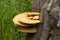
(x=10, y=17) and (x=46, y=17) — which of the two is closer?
(x=46, y=17)

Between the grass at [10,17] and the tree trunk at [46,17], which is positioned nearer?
the tree trunk at [46,17]

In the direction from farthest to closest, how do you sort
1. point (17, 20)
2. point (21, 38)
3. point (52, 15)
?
point (21, 38) → point (17, 20) → point (52, 15)

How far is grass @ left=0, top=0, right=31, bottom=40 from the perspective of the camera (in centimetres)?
305

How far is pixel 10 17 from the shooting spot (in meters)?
Result: 3.08

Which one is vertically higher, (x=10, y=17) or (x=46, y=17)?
(x=46, y=17)

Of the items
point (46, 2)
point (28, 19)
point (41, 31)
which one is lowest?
point (41, 31)

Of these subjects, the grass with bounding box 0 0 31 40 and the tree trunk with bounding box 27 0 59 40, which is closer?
the tree trunk with bounding box 27 0 59 40

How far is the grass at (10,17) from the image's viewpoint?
3.05 m

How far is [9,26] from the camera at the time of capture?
307 centimetres

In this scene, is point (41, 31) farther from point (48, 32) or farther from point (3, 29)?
point (3, 29)

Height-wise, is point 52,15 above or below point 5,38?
above

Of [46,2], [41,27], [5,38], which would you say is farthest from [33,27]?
[5,38]

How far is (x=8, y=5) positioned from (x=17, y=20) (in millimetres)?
1054

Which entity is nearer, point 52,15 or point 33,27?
point 52,15
